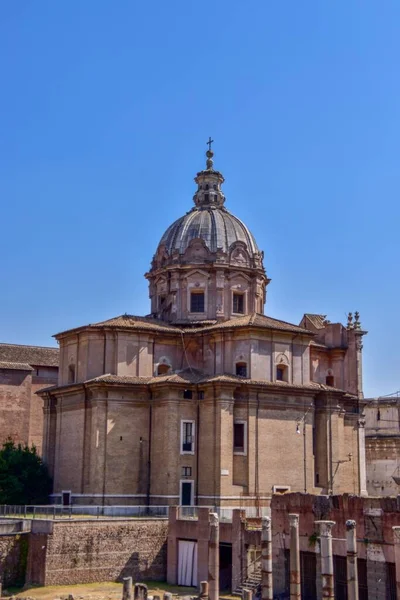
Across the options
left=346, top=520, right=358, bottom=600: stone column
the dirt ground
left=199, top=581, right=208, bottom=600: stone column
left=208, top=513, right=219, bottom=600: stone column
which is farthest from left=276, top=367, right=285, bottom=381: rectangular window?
left=346, top=520, right=358, bottom=600: stone column

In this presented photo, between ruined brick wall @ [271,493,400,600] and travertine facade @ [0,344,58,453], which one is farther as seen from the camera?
travertine facade @ [0,344,58,453]

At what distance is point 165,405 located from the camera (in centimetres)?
5097

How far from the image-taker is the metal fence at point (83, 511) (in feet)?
146

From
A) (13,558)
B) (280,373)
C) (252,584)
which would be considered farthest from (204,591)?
(280,373)

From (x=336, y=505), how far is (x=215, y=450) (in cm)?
1483

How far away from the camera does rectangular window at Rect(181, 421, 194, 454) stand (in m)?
50.6

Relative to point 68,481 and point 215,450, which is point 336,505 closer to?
point 215,450

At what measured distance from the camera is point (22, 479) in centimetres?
5312

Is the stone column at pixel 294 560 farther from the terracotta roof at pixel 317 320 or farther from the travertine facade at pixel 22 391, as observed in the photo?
the travertine facade at pixel 22 391

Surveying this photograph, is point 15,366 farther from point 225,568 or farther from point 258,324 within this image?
point 225,568

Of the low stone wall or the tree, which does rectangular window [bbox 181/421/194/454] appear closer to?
the low stone wall

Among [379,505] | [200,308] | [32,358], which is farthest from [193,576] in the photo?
[32,358]

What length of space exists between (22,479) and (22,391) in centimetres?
1678

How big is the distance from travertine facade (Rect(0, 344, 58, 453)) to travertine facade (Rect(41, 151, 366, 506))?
12.4 metres
